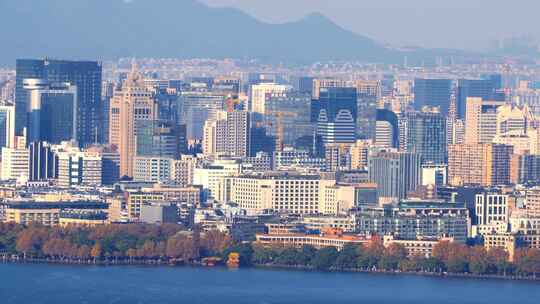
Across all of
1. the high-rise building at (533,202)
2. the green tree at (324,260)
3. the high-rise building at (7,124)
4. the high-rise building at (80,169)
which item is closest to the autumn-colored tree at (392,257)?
the green tree at (324,260)

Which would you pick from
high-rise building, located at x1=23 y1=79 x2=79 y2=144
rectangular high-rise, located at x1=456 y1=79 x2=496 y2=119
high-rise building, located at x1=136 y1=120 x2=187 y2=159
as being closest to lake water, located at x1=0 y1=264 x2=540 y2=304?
high-rise building, located at x1=136 y1=120 x2=187 y2=159

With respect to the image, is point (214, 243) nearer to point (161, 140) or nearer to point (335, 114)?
point (161, 140)

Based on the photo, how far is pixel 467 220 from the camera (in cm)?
4878

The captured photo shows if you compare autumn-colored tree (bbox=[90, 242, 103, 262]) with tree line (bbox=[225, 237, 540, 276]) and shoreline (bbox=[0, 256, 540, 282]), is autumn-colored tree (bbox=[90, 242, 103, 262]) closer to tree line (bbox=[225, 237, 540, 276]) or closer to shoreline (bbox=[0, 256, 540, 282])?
shoreline (bbox=[0, 256, 540, 282])

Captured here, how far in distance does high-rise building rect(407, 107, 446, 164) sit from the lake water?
20.5 metres

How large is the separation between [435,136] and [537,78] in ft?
82.7

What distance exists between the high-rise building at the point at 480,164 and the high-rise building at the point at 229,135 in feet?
16.8

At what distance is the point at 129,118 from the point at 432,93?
1744cm

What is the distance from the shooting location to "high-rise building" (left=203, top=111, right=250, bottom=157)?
213ft

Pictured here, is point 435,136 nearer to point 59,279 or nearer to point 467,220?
point 467,220

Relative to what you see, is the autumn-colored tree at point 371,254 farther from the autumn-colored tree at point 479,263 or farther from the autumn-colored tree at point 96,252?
the autumn-colored tree at point 96,252

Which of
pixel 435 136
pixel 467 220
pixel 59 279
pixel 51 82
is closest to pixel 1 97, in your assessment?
pixel 51 82

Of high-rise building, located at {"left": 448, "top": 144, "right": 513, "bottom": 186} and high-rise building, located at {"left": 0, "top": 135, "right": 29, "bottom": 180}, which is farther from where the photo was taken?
high-rise building, located at {"left": 0, "top": 135, "right": 29, "bottom": 180}

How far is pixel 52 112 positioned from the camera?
2645 inches
